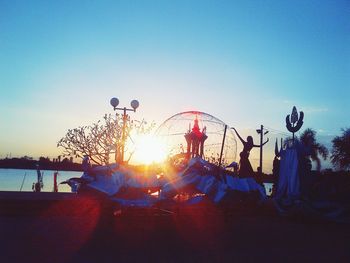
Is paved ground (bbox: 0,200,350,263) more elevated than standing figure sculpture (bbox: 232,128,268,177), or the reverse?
standing figure sculpture (bbox: 232,128,268,177)

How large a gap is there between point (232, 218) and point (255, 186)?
148 inches

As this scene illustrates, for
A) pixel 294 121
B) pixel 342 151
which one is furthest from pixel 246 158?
pixel 342 151

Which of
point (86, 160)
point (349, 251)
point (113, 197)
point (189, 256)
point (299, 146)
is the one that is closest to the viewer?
point (189, 256)

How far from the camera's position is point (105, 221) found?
35.7 ft

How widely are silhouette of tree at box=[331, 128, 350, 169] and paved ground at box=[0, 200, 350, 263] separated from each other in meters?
40.1

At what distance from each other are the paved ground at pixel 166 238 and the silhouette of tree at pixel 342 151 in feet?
132

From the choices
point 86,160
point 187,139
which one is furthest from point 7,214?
point 187,139

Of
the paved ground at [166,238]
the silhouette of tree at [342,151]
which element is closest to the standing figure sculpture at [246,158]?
the paved ground at [166,238]

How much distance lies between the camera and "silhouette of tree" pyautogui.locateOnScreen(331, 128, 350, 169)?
166ft

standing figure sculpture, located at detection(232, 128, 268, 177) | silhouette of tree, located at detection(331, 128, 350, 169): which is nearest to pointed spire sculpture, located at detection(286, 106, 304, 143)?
standing figure sculpture, located at detection(232, 128, 268, 177)

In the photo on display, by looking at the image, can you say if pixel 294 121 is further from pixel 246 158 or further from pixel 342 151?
pixel 342 151

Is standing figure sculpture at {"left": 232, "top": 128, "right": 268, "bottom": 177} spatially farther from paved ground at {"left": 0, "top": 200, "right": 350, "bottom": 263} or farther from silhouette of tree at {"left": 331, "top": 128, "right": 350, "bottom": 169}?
silhouette of tree at {"left": 331, "top": 128, "right": 350, "bottom": 169}

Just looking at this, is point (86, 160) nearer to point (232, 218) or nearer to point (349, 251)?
point (232, 218)

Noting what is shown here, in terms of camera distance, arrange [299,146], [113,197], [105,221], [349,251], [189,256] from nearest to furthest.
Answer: [189,256] < [349,251] < [113,197] < [105,221] < [299,146]
